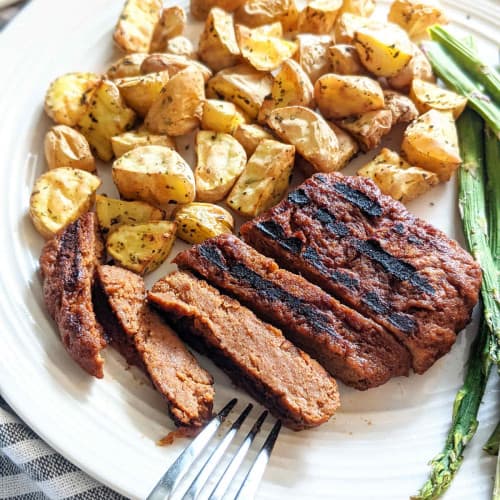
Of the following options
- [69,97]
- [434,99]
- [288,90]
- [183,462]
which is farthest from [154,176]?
[434,99]

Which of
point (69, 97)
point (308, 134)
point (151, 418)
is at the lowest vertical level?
point (151, 418)

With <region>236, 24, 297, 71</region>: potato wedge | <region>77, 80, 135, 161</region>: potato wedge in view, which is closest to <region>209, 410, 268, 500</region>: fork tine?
<region>77, 80, 135, 161</region>: potato wedge

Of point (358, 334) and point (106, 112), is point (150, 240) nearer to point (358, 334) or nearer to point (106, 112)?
point (106, 112)

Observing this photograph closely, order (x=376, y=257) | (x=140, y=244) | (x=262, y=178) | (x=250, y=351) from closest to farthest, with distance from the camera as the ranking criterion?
1. (x=250, y=351)
2. (x=376, y=257)
3. (x=140, y=244)
4. (x=262, y=178)

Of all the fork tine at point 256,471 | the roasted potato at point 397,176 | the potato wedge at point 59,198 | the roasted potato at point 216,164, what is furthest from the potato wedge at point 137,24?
the fork tine at point 256,471

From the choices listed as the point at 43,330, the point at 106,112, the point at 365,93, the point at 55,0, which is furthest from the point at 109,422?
the point at 55,0

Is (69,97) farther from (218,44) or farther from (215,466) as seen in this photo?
(215,466)
